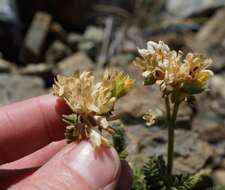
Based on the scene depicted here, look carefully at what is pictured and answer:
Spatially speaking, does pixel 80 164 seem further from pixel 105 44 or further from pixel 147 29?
pixel 147 29

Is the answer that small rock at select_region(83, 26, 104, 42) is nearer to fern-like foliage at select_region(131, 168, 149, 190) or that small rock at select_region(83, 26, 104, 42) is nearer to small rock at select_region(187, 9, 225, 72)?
small rock at select_region(187, 9, 225, 72)

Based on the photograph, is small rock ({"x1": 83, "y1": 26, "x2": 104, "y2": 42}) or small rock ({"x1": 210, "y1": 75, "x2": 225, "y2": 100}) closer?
small rock ({"x1": 210, "y1": 75, "x2": 225, "y2": 100})

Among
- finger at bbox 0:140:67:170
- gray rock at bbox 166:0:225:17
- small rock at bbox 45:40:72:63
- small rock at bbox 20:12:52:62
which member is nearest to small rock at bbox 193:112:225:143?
finger at bbox 0:140:67:170

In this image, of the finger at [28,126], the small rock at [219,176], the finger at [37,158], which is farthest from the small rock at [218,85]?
the finger at [28,126]

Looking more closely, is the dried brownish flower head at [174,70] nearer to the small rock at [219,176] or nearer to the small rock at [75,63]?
the small rock at [219,176]

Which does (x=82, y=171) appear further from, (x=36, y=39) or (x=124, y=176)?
(x=36, y=39)

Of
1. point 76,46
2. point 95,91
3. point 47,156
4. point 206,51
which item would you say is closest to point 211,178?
point 47,156
